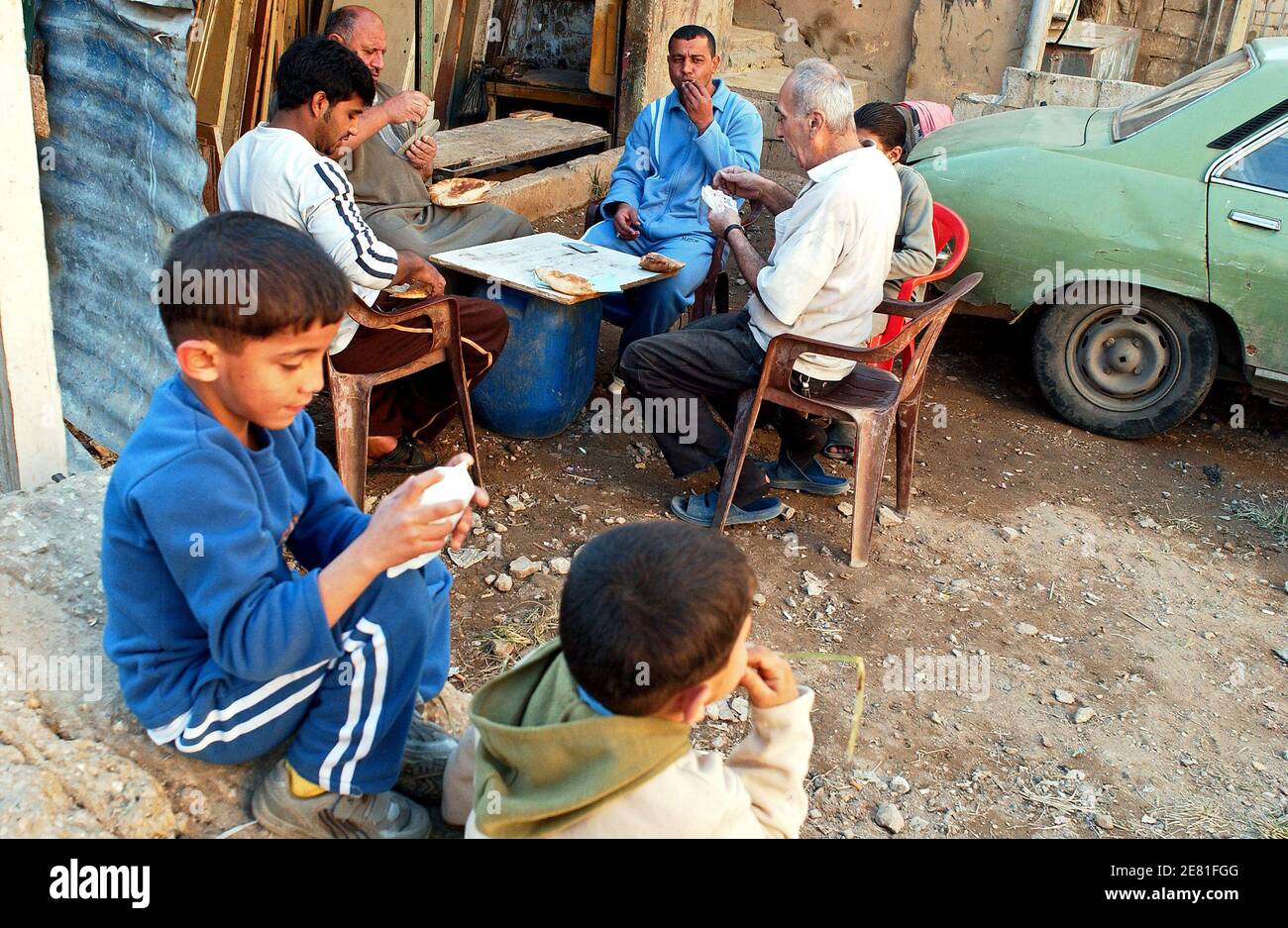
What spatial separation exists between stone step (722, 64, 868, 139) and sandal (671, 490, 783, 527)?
4.97 meters

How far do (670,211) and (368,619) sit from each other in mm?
4085

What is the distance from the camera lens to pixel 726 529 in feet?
14.4

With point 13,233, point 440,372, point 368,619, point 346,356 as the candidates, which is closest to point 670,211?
point 440,372

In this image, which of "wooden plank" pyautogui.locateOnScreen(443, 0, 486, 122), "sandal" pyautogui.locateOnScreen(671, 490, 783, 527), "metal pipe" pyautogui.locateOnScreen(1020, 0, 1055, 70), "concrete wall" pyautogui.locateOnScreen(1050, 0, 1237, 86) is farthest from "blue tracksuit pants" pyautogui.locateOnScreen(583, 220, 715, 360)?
A: "concrete wall" pyautogui.locateOnScreen(1050, 0, 1237, 86)

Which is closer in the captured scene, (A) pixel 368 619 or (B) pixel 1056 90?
(A) pixel 368 619

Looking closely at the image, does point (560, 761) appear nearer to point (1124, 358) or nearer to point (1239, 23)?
point (1124, 358)

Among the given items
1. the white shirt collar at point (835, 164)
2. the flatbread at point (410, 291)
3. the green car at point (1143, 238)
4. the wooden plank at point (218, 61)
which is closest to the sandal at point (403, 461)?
the flatbread at point (410, 291)

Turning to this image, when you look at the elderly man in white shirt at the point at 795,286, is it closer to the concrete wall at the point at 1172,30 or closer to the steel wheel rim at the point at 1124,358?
the steel wheel rim at the point at 1124,358

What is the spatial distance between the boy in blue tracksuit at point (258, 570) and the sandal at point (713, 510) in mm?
2406

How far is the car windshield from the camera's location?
5.25 meters

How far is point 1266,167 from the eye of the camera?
4848 millimetres

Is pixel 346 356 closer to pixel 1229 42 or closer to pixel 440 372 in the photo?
pixel 440 372

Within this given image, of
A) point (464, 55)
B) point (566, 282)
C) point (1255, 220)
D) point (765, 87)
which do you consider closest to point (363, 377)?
point (566, 282)

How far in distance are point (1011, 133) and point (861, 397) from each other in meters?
2.32
